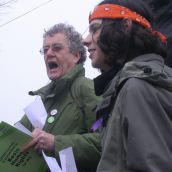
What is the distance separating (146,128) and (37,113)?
1333mm

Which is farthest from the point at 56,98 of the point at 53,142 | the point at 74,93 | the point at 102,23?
the point at 102,23

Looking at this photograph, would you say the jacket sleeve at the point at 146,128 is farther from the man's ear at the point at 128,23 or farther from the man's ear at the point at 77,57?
the man's ear at the point at 77,57

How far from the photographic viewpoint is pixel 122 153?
1713 millimetres

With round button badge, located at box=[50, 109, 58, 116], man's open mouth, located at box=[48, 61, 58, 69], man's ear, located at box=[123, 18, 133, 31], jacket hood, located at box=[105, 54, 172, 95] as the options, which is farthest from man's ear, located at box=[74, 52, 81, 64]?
jacket hood, located at box=[105, 54, 172, 95]

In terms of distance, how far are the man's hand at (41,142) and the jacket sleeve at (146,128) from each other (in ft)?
3.56

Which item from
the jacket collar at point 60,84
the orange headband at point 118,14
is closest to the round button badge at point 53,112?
the jacket collar at point 60,84

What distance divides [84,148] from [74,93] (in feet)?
1.43

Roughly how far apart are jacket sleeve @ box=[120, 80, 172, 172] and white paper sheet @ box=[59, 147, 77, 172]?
92 cm

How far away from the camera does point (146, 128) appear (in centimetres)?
165

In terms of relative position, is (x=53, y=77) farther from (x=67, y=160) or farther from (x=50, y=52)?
(x=67, y=160)

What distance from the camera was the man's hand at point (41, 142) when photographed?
2738mm

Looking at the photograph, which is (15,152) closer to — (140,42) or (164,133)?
(140,42)

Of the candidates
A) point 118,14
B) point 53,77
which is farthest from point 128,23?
point 53,77

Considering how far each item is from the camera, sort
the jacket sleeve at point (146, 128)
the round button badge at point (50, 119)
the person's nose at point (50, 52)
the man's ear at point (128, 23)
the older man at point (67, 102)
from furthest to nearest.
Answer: the person's nose at point (50, 52) → the round button badge at point (50, 119) → the older man at point (67, 102) → the man's ear at point (128, 23) → the jacket sleeve at point (146, 128)
